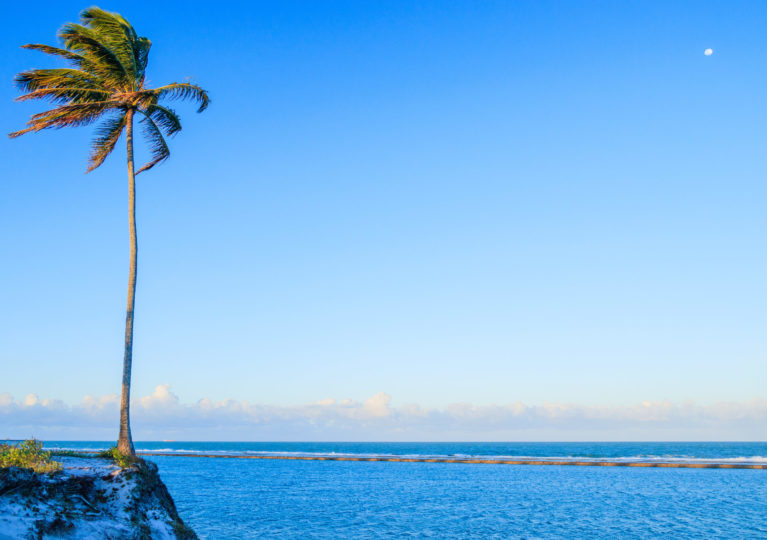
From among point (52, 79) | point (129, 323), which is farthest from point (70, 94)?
point (129, 323)

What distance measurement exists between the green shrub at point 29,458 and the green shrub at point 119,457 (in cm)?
236

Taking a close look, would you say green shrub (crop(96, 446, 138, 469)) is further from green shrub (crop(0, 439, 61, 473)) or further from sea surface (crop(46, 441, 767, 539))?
sea surface (crop(46, 441, 767, 539))

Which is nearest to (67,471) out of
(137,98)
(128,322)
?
(128,322)

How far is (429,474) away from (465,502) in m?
32.9

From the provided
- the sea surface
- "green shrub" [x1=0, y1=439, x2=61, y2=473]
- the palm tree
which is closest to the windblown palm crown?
the palm tree

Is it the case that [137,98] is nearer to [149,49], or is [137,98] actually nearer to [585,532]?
[149,49]

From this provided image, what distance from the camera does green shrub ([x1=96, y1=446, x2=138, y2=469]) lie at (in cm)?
1900

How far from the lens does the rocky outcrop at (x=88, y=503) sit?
14.5 meters

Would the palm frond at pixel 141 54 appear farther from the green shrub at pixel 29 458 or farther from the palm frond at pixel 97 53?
the green shrub at pixel 29 458

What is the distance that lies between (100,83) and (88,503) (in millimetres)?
17265

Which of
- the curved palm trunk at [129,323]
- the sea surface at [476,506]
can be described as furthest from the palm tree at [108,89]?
the sea surface at [476,506]

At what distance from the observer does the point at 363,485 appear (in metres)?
61.2

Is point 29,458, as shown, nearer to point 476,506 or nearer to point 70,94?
point 70,94

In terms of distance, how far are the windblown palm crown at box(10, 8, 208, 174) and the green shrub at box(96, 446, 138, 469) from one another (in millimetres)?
12783
